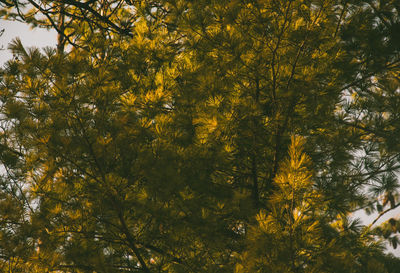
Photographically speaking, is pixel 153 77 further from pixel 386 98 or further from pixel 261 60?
pixel 386 98

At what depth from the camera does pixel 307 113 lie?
11.0 ft

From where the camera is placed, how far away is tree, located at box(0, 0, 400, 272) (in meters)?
2.91

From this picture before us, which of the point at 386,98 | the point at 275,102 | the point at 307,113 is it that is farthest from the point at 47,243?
the point at 386,98

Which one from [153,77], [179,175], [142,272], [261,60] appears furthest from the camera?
[153,77]

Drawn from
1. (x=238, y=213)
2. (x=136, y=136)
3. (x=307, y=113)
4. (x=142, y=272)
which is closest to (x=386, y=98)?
(x=307, y=113)

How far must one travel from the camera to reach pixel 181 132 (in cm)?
321

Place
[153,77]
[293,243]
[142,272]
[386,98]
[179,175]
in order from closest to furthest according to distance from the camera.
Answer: [293,243] < [179,175] < [142,272] < [153,77] < [386,98]

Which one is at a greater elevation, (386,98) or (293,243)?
(386,98)

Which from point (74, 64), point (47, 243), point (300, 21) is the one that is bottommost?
point (47, 243)

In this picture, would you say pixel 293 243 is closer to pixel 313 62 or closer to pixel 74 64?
pixel 313 62

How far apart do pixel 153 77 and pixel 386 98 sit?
274cm

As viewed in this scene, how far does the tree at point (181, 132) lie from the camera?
2906 mm

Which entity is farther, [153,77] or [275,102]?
[153,77]

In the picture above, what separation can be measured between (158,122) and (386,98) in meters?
2.80
